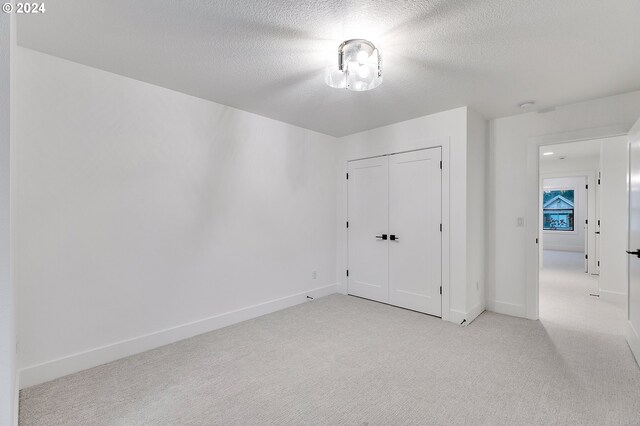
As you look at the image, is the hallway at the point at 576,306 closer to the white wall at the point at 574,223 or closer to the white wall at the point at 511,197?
the white wall at the point at 511,197

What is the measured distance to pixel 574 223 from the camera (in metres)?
9.61

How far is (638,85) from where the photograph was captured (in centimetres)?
279

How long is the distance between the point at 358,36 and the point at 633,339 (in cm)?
348

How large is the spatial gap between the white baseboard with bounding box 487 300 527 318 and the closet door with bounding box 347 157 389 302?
1.32 m

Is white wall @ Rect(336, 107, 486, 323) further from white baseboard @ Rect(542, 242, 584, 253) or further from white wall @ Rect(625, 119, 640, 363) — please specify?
white baseboard @ Rect(542, 242, 584, 253)

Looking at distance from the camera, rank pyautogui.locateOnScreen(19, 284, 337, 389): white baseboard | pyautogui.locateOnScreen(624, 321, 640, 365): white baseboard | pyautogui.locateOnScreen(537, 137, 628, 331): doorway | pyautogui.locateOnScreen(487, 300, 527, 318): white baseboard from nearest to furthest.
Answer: pyautogui.locateOnScreen(19, 284, 337, 389): white baseboard < pyautogui.locateOnScreen(624, 321, 640, 365): white baseboard < pyautogui.locateOnScreen(487, 300, 527, 318): white baseboard < pyautogui.locateOnScreen(537, 137, 628, 331): doorway

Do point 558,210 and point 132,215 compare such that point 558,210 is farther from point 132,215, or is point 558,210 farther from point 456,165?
point 132,215

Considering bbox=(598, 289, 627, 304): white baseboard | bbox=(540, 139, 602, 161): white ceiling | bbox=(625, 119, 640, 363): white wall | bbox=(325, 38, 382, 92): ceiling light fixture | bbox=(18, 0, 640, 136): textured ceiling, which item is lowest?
bbox=(598, 289, 627, 304): white baseboard

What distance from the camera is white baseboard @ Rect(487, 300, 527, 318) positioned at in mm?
3590

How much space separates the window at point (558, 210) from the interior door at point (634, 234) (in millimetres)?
8680

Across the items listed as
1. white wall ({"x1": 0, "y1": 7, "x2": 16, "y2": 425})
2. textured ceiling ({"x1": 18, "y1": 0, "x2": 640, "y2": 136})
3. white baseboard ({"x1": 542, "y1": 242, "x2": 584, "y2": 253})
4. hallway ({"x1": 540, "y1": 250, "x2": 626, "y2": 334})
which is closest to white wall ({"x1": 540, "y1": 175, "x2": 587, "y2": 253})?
white baseboard ({"x1": 542, "y1": 242, "x2": 584, "y2": 253})

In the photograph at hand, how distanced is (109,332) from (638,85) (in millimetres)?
5303

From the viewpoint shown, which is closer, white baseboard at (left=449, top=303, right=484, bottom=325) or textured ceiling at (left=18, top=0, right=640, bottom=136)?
textured ceiling at (left=18, top=0, right=640, bottom=136)

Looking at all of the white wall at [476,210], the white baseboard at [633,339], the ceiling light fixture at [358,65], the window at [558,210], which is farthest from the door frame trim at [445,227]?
the window at [558,210]
